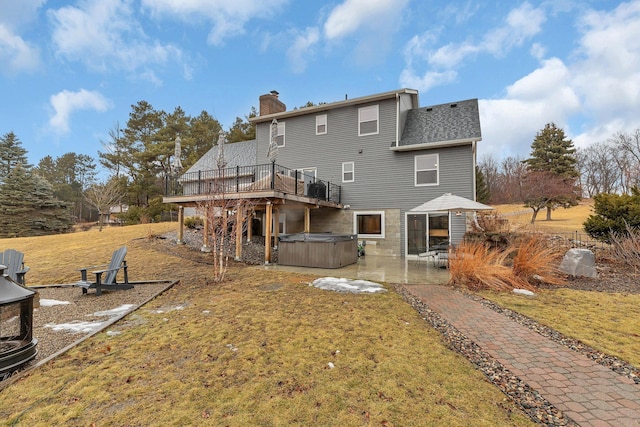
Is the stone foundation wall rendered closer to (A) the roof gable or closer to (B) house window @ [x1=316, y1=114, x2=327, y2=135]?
(B) house window @ [x1=316, y1=114, x2=327, y2=135]

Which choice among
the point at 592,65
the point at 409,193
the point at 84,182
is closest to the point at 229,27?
the point at 409,193

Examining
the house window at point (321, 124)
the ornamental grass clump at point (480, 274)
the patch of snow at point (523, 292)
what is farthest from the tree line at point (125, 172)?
the patch of snow at point (523, 292)

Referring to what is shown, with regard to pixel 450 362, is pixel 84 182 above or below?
above

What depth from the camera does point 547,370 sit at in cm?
293

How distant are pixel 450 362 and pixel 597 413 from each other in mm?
1140

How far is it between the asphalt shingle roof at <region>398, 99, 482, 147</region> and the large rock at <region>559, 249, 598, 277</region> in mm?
5473

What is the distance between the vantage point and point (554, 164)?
85.7ft

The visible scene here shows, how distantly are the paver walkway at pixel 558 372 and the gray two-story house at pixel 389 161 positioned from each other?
7893mm

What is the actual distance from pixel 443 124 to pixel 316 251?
27.0 ft

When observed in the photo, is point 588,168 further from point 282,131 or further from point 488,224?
point 282,131

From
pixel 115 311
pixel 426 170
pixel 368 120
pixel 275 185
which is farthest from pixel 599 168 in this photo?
pixel 115 311

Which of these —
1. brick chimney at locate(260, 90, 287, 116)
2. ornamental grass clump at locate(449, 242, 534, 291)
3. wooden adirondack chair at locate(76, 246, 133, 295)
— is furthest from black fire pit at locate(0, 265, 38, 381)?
brick chimney at locate(260, 90, 287, 116)

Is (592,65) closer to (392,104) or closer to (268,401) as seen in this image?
(392,104)

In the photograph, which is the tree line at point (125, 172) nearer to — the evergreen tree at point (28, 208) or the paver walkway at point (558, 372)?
the evergreen tree at point (28, 208)
